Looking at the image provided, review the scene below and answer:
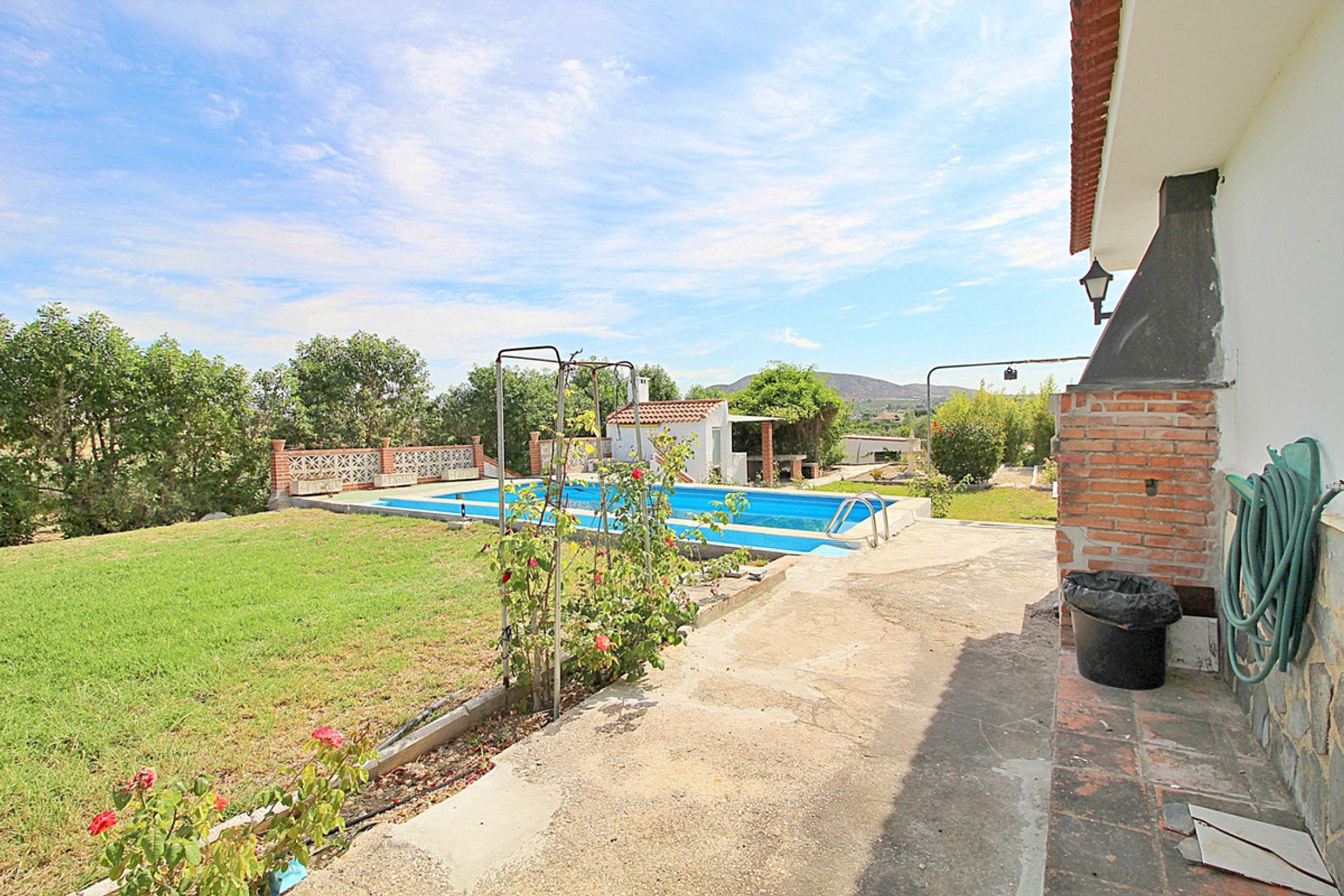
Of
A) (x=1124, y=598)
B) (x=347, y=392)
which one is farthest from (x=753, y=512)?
(x=347, y=392)

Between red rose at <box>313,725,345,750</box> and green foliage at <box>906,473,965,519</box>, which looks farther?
green foliage at <box>906,473,965,519</box>

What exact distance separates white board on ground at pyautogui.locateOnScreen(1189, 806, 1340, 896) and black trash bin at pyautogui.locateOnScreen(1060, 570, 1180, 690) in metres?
1.12

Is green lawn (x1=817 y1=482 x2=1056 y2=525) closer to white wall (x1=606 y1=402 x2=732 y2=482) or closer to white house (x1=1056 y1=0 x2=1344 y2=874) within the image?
white wall (x1=606 y1=402 x2=732 y2=482)

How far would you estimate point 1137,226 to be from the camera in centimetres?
495

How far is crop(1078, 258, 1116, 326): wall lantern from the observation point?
604 cm

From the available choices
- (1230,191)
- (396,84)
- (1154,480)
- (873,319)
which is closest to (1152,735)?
(1154,480)

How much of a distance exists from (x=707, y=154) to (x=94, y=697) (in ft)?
32.3

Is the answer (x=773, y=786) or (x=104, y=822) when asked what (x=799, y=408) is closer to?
(x=773, y=786)

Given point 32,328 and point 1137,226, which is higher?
point 32,328

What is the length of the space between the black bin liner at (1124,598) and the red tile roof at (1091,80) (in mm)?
2664

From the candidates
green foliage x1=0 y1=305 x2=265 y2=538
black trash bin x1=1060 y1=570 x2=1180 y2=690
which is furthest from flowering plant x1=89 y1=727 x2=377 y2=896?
green foliage x1=0 y1=305 x2=265 y2=538

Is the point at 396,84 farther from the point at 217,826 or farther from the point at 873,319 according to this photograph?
the point at 873,319

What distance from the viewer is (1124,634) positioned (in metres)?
2.96

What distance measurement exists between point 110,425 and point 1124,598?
63.6 feet
